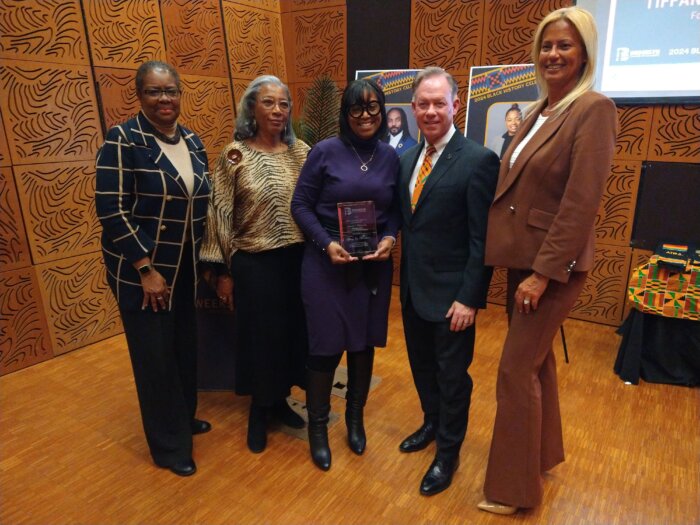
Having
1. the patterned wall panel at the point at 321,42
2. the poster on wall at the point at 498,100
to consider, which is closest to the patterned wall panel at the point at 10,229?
the patterned wall panel at the point at 321,42

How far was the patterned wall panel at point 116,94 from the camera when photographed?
3303 mm

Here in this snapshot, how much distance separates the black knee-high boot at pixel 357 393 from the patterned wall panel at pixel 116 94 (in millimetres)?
2510

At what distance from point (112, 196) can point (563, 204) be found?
5.12 ft

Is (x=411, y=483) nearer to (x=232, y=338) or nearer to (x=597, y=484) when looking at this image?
(x=597, y=484)

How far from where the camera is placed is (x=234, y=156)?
2006 millimetres

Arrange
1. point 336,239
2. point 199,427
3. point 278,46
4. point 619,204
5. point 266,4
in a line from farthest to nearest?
1. point 278,46
2. point 266,4
3. point 619,204
4. point 199,427
5. point 336,239

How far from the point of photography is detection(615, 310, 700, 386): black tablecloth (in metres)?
2.91

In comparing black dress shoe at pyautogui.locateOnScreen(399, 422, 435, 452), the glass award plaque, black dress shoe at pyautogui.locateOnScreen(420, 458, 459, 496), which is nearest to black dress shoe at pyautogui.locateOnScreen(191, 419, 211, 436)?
black dress shoe at pyautogui.locateOnScreen(399, 422, 435, 452)

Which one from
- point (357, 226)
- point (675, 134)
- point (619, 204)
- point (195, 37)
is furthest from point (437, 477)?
point (195, 37)

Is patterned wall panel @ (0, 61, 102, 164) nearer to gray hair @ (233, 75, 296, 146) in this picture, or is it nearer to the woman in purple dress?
gray hair @ (233, 75, 296, 146)

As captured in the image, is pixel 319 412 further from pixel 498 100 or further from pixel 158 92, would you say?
pixel 498 100

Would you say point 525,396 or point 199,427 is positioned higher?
point 525,396

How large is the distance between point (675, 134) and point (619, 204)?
59 centimetres

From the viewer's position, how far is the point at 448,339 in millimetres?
1876
